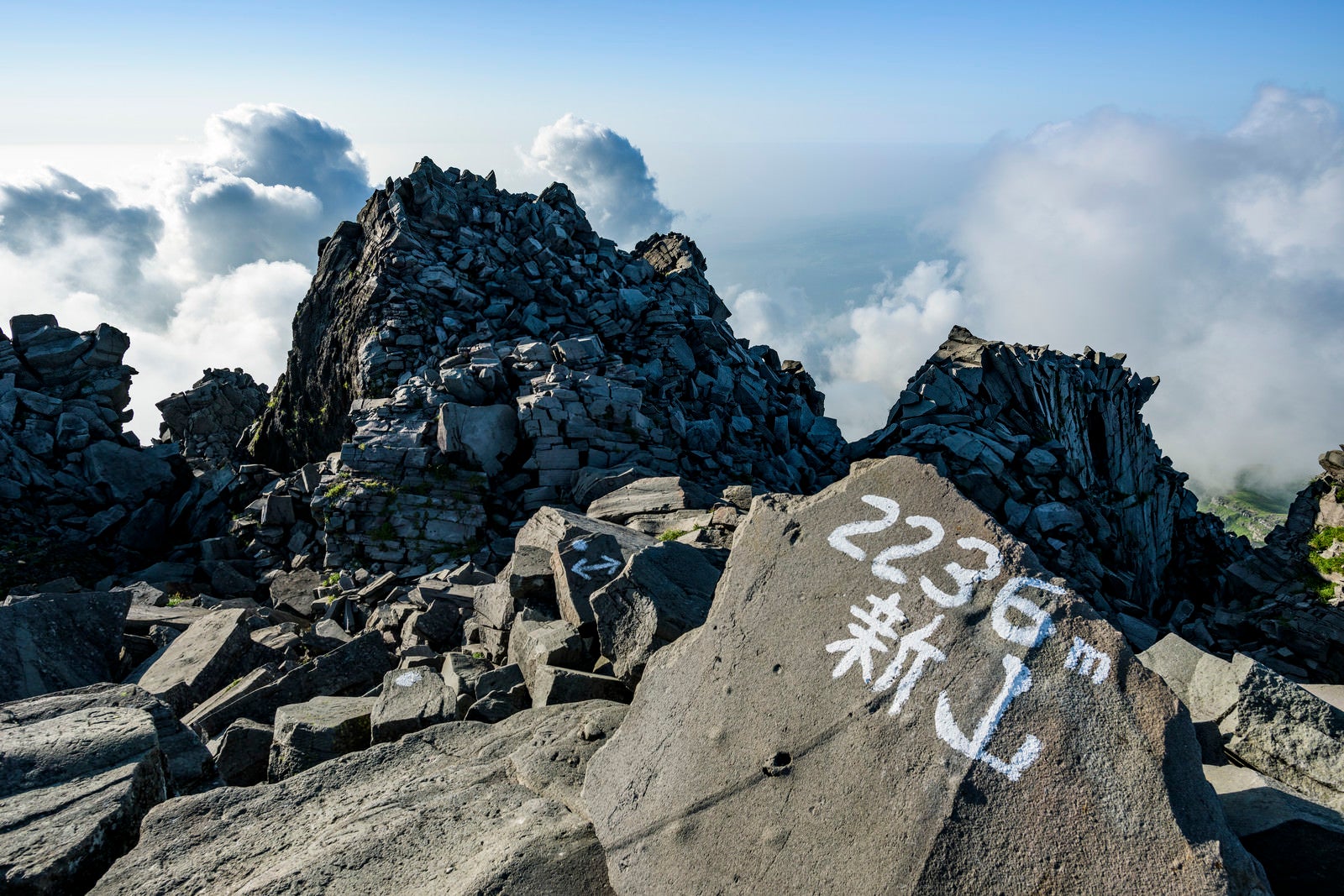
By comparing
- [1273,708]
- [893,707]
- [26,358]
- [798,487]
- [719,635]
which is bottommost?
[1273,708]

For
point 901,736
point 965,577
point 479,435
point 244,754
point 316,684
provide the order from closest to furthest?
point 901,736 < point 965,577 < point 244,754 < point 316,684 < point 479,435

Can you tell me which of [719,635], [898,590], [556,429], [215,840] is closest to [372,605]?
[556,429]

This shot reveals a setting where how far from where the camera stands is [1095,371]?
30812 millimetres

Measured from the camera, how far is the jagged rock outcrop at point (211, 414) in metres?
32.4

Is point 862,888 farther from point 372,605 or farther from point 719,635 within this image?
point 372,605

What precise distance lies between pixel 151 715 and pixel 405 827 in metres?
2.92

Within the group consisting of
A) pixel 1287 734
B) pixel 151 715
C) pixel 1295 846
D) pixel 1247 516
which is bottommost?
pixel 1295 846

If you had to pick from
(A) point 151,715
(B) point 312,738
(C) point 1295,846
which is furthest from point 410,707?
(C) point 1295,846

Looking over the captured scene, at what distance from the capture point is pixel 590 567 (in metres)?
8.05

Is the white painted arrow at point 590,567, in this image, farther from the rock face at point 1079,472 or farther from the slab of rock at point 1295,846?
the rock face at point 1079,472

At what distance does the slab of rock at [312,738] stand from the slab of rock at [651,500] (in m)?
6.50

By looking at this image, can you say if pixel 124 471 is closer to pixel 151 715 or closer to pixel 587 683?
pixel 151 715

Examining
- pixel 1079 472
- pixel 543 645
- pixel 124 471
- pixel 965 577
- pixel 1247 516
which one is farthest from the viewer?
pixel 1247 516

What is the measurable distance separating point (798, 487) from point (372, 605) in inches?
436
